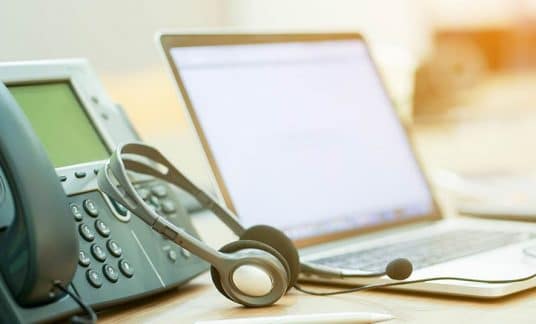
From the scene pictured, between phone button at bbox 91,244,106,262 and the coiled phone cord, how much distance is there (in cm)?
6

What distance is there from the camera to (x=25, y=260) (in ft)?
1.81

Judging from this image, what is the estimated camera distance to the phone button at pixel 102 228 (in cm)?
68

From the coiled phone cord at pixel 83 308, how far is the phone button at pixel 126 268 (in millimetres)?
70

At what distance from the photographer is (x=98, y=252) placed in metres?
0.66

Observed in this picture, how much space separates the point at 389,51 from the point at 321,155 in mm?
614

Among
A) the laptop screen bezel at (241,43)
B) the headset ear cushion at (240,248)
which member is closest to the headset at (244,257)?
the headset ear cushion at (240,248)

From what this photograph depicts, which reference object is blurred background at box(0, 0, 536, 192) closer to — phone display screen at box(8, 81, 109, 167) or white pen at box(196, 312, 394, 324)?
phone display screen at box(8, 81, 109, 167)

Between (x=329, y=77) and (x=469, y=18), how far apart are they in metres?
2.19

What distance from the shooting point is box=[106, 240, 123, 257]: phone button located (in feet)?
2.20

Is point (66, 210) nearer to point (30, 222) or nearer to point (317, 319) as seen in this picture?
point (30, 222)

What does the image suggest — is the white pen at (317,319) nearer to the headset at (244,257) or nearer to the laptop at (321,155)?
the headset at (244,257)

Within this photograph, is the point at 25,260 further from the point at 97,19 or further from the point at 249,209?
the point at 97,19

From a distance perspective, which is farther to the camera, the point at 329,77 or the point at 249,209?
the point at 329,77

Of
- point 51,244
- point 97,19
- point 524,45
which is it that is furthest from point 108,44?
point 524,45
